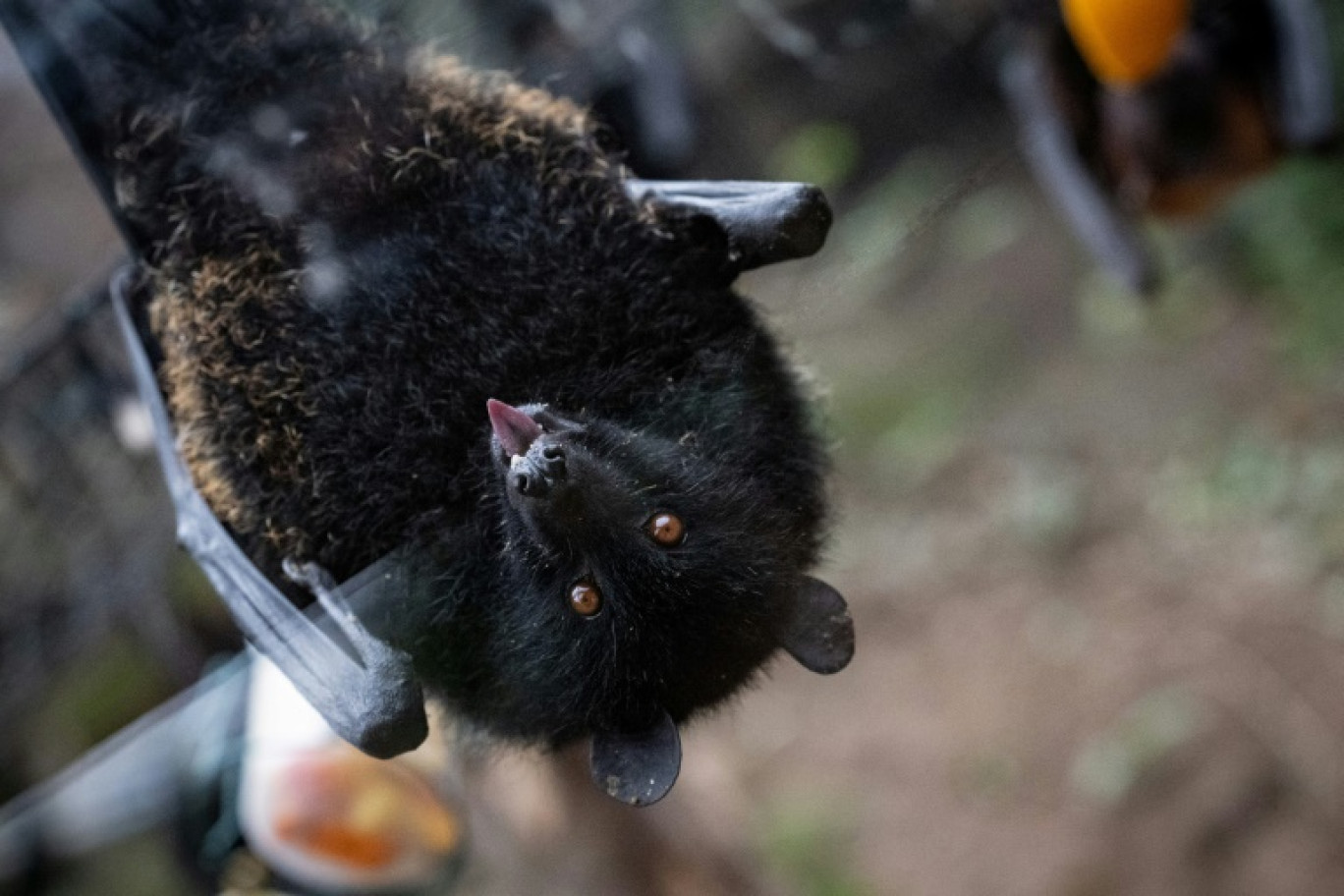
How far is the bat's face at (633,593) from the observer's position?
1.53 m

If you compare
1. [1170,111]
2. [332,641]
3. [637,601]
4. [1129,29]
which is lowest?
[1170,111]

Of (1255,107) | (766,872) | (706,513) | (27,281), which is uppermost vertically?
(706,513)

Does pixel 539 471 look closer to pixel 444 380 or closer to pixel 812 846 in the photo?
pixel 444 380

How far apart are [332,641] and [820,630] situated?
23.5 inches

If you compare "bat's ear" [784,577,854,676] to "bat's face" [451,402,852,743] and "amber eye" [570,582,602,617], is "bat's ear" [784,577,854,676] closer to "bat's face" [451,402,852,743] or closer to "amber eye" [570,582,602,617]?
"bat's face" [451,402,852,743]

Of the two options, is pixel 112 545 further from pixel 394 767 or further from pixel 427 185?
pixel 427 185

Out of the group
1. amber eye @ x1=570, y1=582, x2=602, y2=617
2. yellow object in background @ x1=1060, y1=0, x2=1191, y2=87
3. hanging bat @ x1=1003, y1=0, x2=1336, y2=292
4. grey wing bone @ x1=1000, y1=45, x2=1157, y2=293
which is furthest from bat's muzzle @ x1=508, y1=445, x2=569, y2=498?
grey wing bone @ x1=1000, y1=45, x2=1157, y2=293

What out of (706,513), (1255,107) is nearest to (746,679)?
(706,513)

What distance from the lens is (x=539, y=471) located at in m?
1.40

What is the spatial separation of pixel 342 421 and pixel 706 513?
51 cm

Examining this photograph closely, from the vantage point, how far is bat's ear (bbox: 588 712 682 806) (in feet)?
4.76

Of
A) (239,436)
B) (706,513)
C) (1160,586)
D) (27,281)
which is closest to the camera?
(706,513)

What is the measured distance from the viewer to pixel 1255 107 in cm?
332

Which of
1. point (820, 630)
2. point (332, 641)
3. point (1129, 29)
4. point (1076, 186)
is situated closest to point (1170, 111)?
point (1076, 186)
